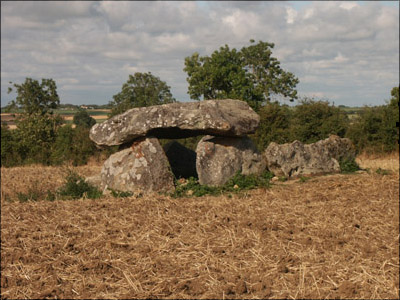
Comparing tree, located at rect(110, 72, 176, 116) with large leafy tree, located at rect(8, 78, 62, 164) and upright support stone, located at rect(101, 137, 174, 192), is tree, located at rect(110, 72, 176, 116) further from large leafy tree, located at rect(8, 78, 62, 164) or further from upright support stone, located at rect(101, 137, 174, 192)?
upright support stone, located at rect(101, 137, 174, 192)

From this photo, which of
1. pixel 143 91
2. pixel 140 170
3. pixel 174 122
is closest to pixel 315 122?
pixel 174 122

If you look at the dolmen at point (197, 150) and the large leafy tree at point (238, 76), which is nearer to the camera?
the dolmen at point (197, 150)

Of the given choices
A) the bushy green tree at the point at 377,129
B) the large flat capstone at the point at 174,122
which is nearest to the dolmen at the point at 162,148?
the large flat capstone at the point at 174,122

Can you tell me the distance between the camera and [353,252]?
6.21m

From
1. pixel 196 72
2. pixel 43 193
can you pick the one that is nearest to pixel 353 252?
pixel 43 193

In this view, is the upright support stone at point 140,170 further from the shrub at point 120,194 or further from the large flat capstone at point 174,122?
the large flat capstone at point 174,122

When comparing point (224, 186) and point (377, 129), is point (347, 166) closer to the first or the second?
point (224, 186)

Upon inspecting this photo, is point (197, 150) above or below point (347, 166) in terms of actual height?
above

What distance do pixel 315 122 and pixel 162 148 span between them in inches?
374

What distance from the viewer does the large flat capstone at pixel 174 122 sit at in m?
11.5

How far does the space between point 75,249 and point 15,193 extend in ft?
18.3

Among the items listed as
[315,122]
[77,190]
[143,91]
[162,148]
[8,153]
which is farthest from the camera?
[143,91]

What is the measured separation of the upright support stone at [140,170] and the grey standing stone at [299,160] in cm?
294

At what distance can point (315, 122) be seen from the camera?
19234 mm
